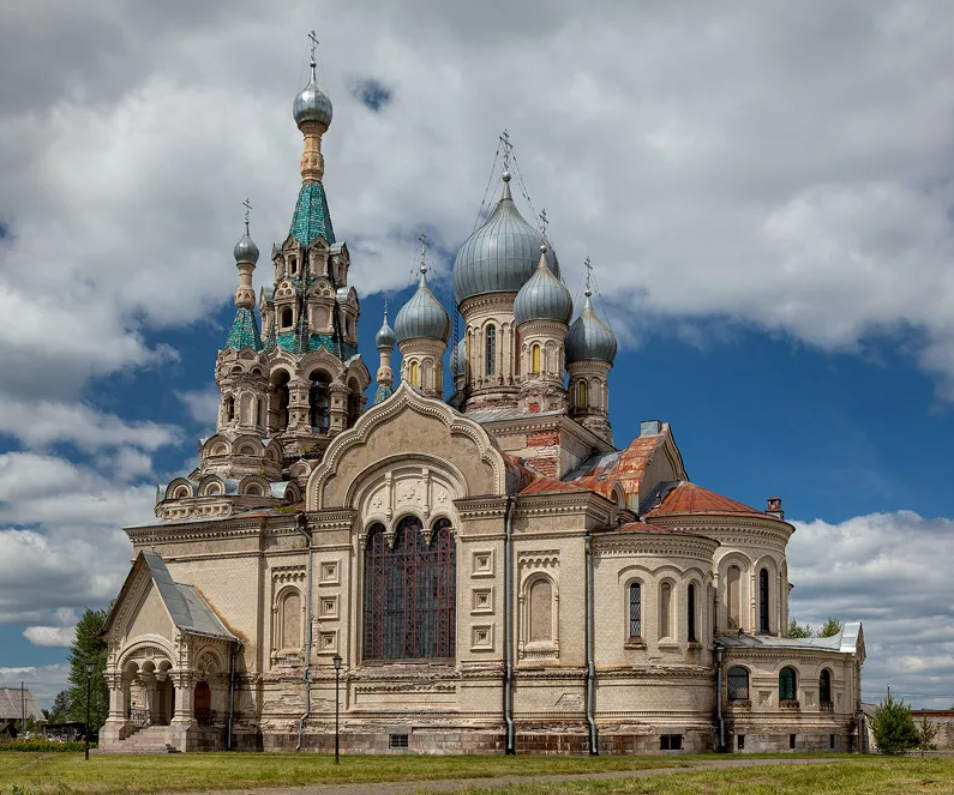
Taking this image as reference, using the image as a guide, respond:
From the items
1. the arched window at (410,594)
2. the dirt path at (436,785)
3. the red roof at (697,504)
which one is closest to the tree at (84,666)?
the arched window at (410,594)

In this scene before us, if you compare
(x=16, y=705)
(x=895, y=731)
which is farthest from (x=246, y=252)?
(x=16, y=705)

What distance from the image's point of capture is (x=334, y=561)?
39844 millimetres

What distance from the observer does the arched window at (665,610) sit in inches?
1405

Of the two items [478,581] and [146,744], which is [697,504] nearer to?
[478,581]

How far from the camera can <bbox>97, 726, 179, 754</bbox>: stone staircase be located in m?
37.7

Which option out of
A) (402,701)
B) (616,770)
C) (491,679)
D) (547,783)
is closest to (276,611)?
Answer: (402,701)

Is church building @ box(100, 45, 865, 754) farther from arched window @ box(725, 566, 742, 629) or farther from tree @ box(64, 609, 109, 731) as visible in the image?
tree @ box(64, 609, 109, 731)

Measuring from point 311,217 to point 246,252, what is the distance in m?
3.30

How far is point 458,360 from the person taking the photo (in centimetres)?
4919

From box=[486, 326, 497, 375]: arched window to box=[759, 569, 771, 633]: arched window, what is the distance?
39.4 feet

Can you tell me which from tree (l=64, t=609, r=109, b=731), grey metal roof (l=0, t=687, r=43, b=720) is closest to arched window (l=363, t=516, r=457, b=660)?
tree (l=64, t=609, r=109, b=731)

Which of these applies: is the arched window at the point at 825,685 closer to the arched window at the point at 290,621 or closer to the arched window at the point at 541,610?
the arched window at the point at 541,610

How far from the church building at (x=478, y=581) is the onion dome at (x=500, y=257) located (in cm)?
8

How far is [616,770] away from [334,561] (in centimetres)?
1517
